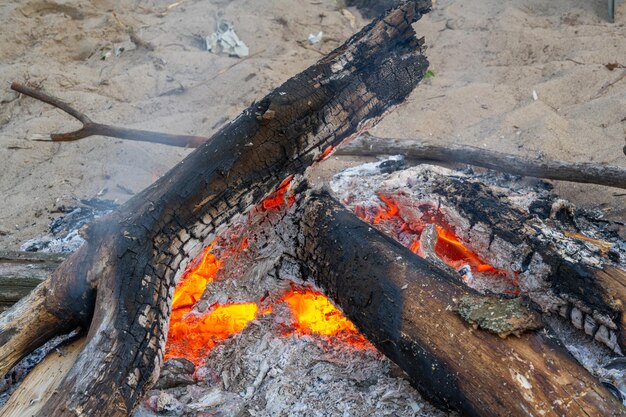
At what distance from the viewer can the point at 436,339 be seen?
1.88 meters

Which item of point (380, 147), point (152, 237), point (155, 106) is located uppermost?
point (152, 237)

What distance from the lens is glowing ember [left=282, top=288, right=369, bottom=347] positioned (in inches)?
98.0

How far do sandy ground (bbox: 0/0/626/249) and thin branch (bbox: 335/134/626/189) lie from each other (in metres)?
0.23

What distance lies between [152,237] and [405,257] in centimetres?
95

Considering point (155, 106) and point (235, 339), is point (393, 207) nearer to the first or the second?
point (235, 339)

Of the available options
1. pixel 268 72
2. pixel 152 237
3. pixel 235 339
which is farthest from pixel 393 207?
pixel 268 72

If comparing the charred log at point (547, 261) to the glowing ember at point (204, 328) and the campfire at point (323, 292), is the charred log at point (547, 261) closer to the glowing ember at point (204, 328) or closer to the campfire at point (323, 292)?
the campfire at point (323, 292)

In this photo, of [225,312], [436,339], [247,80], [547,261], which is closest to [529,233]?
[547,261]

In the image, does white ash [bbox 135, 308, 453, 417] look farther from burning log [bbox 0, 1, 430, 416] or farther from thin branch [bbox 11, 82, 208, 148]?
thin branch [bbox 11, 82, 208, 148]

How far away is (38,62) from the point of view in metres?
5.46

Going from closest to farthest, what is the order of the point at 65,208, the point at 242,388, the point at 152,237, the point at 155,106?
1. the point at 152,237
2. the point at 242,388
3. the point at 65,208
4. the point at 155,106

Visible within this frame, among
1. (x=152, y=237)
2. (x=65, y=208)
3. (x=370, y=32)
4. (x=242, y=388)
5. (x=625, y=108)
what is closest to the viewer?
(x=152, y=237)

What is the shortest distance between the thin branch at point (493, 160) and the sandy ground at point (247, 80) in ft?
0.77

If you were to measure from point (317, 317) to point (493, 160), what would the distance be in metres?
1.66
